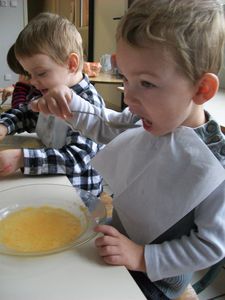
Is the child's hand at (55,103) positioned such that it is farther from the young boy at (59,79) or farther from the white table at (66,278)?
the white table at (66,278)

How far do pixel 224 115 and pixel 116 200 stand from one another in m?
0.93

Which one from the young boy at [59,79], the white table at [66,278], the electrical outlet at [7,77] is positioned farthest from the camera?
the electrical outlet at [7,77]

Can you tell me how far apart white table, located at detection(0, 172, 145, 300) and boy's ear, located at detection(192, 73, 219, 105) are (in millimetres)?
332

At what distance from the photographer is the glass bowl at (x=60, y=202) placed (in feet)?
2.14

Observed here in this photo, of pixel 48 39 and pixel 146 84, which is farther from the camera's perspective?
pixel 48 39

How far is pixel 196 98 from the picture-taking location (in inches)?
25.0

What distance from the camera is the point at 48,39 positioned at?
1.09m

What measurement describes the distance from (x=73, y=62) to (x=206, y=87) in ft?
2.11

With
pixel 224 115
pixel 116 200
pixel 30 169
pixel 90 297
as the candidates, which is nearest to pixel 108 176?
pixel 116 200

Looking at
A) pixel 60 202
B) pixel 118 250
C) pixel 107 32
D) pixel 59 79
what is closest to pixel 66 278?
pixel 118 250

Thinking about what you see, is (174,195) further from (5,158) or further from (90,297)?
(5,158)

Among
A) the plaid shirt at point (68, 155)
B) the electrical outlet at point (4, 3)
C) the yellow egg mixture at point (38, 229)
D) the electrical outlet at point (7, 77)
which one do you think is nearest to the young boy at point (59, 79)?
the plaid shirt at point (68, 155)

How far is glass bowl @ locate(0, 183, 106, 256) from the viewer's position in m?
0.65

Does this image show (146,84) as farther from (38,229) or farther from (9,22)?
(9,22)
